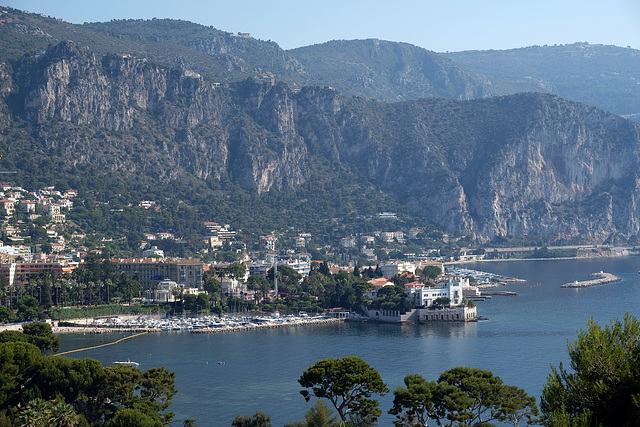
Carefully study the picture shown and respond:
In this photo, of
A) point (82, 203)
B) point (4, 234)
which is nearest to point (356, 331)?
point (4, 234)

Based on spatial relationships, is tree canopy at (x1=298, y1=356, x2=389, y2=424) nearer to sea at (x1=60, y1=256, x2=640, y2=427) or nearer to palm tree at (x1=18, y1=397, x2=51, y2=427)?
sea at (x1=60, y1=256, x2=640, y2=427)

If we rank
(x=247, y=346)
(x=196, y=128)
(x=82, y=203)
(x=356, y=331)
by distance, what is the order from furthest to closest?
(x=196, y=128) < (x=82, y=203) < (x=356, y=331) < (x=247, y=346)

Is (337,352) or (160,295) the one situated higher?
(160,295)

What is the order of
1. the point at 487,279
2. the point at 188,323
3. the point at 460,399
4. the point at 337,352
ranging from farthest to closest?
1. the point at 487,279
2. the point at 188,323
3. the point at 337,352
4. the point at 460,399

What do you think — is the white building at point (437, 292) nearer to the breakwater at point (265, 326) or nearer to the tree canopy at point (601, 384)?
the breakwater at point (265, 326)

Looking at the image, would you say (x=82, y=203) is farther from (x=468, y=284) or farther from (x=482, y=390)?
(x=482, y=390)

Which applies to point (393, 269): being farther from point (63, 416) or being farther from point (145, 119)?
point (63, 416)

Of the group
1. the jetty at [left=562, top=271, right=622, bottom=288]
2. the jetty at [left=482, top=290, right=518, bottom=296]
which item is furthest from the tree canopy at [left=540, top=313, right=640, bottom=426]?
the jetty at [left=562, top=271, right=622, bottom=288]

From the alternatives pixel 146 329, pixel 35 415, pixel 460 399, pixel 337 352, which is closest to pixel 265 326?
pixel 146 329
